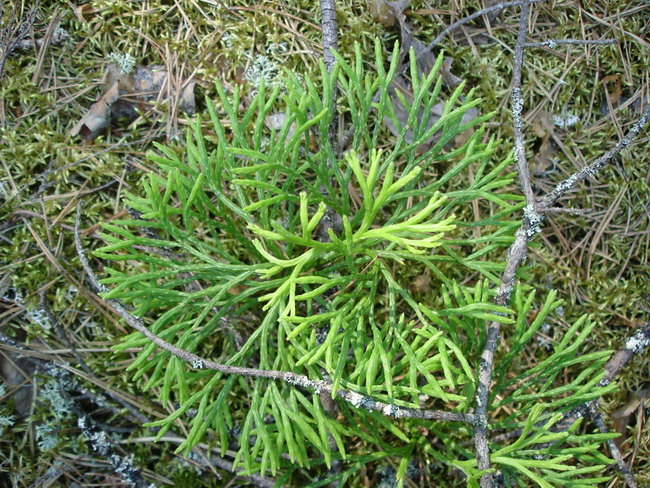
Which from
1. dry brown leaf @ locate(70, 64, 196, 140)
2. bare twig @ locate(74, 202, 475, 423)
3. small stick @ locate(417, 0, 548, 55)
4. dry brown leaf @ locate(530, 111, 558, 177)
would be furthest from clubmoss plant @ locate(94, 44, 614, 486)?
dry brown leaf @ locate(530, 111, 558, 177)

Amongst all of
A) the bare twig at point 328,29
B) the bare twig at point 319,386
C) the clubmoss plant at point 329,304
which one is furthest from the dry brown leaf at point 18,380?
the bare twig at point 328,29

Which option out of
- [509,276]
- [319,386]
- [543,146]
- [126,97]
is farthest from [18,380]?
[543,146]

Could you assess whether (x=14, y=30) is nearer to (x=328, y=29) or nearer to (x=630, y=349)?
(x=328, y=29)

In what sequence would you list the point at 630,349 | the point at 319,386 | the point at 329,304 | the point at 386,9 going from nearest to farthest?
the point at 319,386, the point at 329,304, the point at 630,349, the point at 386,9

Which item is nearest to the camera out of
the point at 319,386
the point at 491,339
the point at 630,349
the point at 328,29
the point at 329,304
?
the point at 319,386

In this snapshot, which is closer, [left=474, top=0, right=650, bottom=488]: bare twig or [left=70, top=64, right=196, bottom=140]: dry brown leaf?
[left=474, top=0, right=650, bottom=488]: bare twig

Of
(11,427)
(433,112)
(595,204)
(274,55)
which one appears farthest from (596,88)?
(11,427)

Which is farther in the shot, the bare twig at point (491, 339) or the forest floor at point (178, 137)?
the forest floor at point (178, 137)

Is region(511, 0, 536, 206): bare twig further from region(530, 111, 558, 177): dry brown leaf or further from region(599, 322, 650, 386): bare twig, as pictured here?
region(599, 322, 650, 386): bare twig

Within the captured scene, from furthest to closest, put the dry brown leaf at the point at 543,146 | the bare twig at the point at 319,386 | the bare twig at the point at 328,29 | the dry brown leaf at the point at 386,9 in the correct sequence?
the dry brown leaf at the point at 543,146 < the dry brown leaf at the point at 386,9 < the bare twig at the point at 328,29 < the bare twig at the point at 319,386

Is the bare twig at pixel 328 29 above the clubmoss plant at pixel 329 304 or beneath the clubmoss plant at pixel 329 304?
above

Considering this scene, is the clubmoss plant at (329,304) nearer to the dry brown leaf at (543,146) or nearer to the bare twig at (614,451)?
the bare twig at (614,451)

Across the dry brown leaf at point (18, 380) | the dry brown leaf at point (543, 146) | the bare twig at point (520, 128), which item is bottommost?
the dry brown leaf at point (18, 380)
